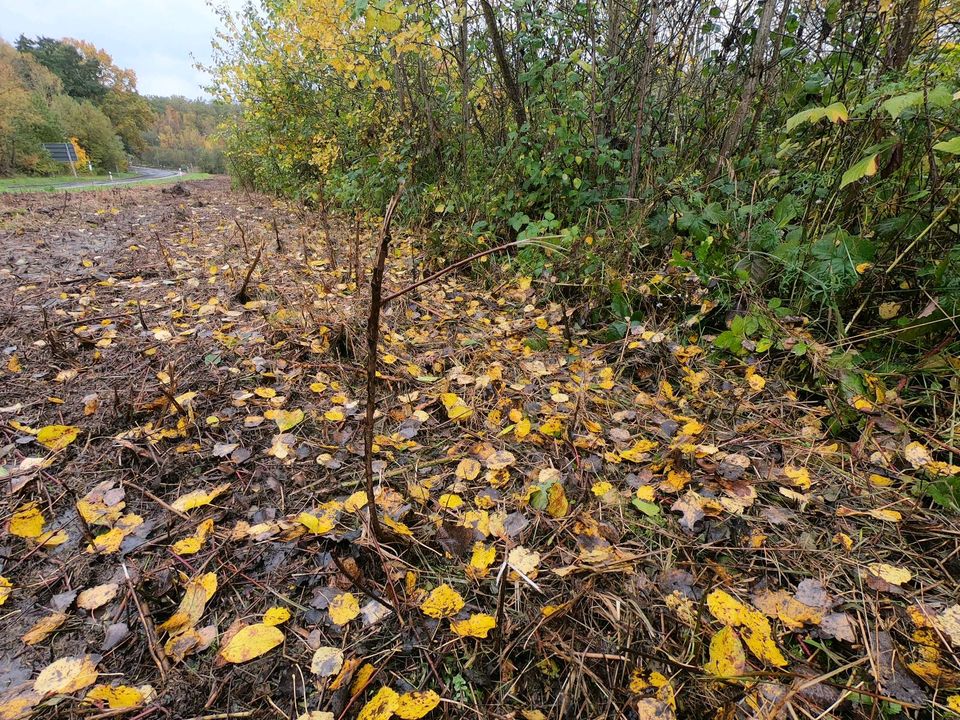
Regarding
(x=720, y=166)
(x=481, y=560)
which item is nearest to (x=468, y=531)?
(x=481, y=560)

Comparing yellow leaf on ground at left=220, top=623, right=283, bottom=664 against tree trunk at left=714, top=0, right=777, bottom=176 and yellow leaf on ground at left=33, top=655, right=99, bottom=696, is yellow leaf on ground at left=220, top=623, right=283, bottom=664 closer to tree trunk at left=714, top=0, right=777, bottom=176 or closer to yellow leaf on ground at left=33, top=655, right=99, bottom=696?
yellow leaf on ground at left=33, top=655, right=99, bottom=696

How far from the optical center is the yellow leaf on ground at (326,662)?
0.92 m

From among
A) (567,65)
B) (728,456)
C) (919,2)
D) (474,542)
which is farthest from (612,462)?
(567,65)

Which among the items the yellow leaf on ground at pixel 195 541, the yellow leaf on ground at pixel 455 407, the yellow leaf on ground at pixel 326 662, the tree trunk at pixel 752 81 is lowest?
the yellow leaf on ground at pixel 326 662

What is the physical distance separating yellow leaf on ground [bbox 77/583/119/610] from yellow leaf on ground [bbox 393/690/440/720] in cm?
77

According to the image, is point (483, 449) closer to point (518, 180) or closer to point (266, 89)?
point (518, 180)

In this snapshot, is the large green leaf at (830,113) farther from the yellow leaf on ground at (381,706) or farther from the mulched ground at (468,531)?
the yellow leaf on ground at (381,706)

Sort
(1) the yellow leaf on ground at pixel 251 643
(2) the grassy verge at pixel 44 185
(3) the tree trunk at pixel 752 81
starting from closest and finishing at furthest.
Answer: (1) the yellow leaf on ground at pixel 251 643 < (3) the tree trunk at pixel 752 81 < (2) the grassy verge at pixel 44 185

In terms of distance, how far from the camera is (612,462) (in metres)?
1.48

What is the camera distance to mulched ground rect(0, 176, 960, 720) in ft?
2.96

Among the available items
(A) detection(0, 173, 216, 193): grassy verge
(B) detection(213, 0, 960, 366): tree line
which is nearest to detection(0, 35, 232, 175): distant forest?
(A) detection(0, 173, 216, 193): grassy verge

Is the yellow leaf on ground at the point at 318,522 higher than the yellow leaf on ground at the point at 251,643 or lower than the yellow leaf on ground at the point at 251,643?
Result: higher

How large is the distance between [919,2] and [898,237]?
110cm

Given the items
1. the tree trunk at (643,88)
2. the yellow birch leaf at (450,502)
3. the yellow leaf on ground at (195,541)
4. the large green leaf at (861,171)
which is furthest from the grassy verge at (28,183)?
the large green leaf at (861,171)
